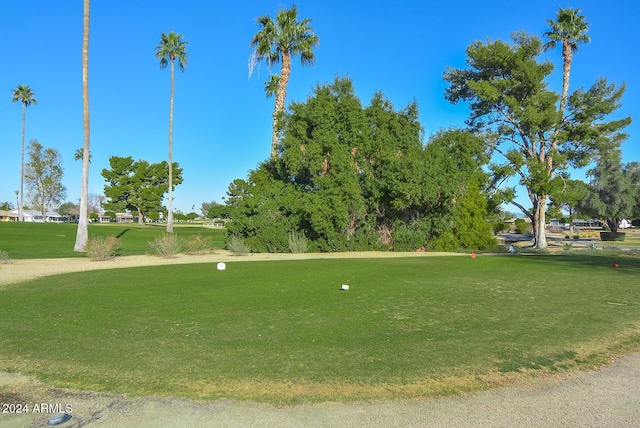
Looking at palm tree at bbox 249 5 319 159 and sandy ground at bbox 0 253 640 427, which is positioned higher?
palm tree at bbox 249 5 319 159

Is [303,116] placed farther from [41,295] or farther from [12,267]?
[41,295]

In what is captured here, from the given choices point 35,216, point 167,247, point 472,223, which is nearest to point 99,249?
point 167,247

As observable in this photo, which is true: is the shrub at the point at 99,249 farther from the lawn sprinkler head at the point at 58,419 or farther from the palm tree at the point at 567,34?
the palm tree at the point at 567,34

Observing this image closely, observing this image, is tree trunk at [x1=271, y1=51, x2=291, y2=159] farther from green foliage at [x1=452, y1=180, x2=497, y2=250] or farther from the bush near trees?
green foliage at [x1=452, y1=180, x2=497, y2=250]

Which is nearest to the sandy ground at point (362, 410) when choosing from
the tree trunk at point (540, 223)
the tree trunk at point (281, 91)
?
the tree trunk at point (281, 91)

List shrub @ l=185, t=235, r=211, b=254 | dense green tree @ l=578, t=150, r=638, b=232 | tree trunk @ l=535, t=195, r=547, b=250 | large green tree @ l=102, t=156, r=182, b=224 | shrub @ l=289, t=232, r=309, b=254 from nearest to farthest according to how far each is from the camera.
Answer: shrub @ l=185, t=235, r=211, b=254 < shrub @ l=289, t=232, r=309, b=254 < tree trunk @ l=535, t=195, r=547, b=250 < dense green tree @ l=578, t=150, r=638, b=232 < large green tree @ l=102, t=156, r=182, b=224

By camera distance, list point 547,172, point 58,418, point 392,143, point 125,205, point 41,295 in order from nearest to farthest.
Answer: point 58,418 → point 41,295 → point 392,143 → point 547,172 → point 125,205

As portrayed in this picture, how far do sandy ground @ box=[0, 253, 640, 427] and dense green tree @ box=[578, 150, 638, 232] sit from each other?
163 feet

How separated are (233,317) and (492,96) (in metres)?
28.1

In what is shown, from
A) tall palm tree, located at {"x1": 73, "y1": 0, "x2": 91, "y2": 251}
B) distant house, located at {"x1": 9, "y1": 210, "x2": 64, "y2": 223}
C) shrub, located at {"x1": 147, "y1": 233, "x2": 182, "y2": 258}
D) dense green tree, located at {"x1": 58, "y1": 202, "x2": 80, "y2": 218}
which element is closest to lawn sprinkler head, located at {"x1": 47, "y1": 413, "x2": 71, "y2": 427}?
Answer: shrub, located at {"x1": 147, "y1": 233, "x2": 182, "y2": 258}

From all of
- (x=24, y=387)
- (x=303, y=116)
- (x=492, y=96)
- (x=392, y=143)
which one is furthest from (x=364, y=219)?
(x=24, y=387)

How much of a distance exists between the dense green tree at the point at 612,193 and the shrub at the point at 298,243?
34.7 m

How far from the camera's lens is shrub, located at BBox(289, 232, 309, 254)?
27.4m

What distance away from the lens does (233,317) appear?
7.51m
